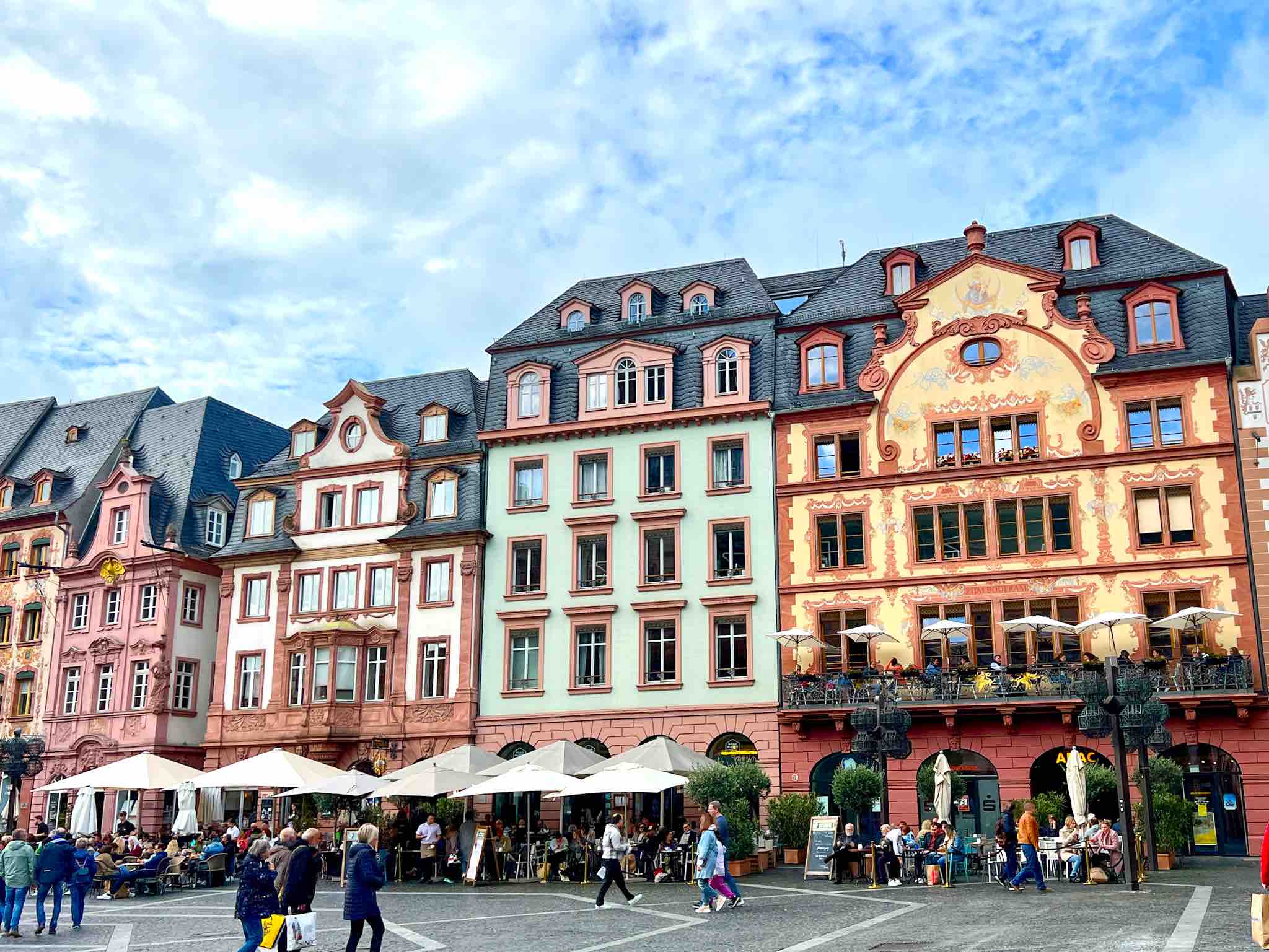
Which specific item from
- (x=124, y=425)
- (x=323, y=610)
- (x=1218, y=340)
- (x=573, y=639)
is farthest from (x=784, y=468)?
(x=124, y=425)

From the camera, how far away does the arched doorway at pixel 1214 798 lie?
3784cm

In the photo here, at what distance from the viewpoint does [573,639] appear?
4625 cm

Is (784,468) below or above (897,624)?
above

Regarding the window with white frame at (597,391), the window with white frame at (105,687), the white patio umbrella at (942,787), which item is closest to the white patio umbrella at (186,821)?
the window with white frame at (105,687)

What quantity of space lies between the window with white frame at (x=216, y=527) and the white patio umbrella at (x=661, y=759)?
77.2 feet

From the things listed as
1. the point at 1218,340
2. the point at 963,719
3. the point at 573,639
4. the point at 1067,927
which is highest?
the point at 1218,340

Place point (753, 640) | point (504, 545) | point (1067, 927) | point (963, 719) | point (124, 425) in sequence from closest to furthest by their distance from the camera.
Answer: point (1067, 927) → point (963, 719) → point (753, 640) → point (504, 545) → point (124, 425)

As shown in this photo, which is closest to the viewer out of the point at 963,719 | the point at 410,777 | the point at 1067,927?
the point at 1067,927

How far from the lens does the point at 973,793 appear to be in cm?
4072

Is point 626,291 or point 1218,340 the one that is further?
point 626,291

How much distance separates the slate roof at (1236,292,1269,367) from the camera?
4106 cm

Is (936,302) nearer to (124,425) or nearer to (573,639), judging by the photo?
(573,639)

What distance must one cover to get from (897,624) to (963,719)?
3541 millimetres

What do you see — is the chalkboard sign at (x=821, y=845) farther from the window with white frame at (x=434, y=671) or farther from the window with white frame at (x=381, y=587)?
the window with white frame at (x=381, y=587)
